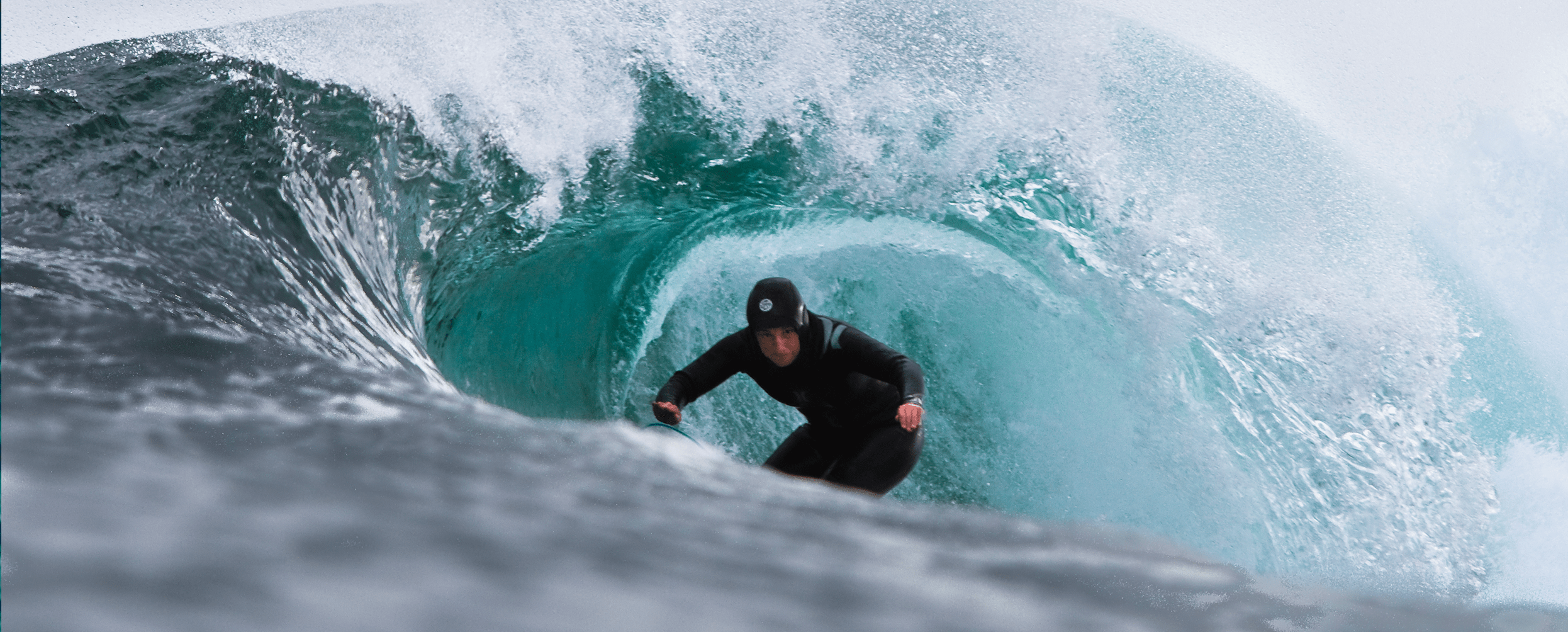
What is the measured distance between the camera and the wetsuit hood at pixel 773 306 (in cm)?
237

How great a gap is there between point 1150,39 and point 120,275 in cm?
441

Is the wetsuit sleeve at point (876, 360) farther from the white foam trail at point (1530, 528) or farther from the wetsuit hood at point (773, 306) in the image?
the white foam trail at point (1530, 528)

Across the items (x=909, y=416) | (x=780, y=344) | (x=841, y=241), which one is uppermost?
(x=841, y=241)

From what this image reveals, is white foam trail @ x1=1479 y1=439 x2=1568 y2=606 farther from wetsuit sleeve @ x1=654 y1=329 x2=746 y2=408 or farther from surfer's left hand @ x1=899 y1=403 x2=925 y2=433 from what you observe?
wetsuit sleeve @ x1=654 y1=329 x2=746 y2=408

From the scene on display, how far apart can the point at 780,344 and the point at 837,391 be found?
348 millimetres

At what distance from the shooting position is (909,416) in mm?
2291

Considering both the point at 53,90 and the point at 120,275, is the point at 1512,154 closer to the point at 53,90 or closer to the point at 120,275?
the point at 120,275

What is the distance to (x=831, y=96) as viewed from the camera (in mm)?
4074

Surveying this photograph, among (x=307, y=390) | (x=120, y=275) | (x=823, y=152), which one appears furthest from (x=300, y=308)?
(x=823, y=152)

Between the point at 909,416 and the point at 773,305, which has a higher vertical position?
the point at 773,305

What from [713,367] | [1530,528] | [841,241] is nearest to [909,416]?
[713,367]

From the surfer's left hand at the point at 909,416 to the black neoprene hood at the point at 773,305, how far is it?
372mm

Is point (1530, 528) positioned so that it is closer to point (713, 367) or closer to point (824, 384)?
point (824, 384)

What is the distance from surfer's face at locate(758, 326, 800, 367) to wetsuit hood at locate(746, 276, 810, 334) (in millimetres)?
19
